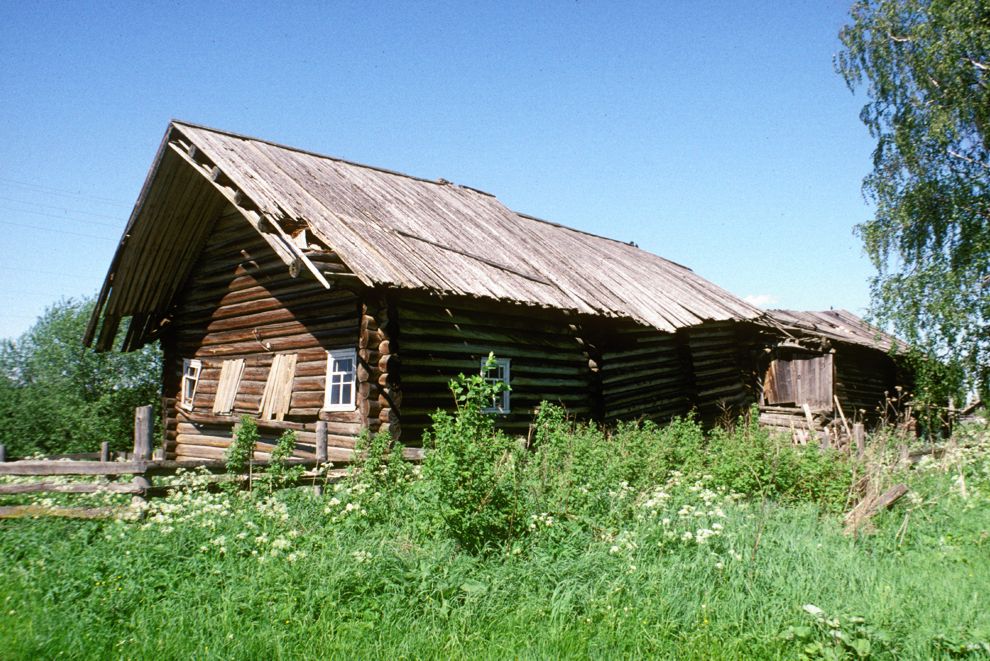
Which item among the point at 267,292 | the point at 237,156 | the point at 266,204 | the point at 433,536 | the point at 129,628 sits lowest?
the point at 129,628

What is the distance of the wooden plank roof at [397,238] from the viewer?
10414 millimetres

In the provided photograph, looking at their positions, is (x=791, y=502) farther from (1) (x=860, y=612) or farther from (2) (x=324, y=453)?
(2) (x=324, y=453)

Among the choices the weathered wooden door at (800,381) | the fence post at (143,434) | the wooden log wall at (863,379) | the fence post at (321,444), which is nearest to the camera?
the fence post at (143,434)

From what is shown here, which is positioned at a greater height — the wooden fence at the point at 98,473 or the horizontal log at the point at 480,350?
the horizontal log at the point at 480,350

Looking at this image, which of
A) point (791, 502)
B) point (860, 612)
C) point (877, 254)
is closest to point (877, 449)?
point (791, 502)

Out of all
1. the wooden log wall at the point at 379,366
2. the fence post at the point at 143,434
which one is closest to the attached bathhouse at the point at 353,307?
the wooden log wall at the point at 379,366

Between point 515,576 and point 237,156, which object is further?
point 237,156

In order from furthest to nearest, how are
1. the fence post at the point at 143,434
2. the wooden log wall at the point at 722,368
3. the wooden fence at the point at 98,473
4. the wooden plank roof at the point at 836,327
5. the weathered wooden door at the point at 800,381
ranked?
the wooden plank roof at the point at 836,327, the wooden log wall at the point at 722,368, the weathered wooden door at the point at 800,381, the fence post at the point at 143,434, the wooden fence at the point at 98,473

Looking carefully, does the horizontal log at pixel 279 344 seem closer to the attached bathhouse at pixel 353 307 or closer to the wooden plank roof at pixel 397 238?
the attached bathhouse at pixel 353 307

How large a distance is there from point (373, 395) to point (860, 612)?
276 inches

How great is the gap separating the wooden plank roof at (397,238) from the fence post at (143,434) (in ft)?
9.35

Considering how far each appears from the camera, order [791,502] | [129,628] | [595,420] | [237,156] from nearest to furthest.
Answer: [129,628], [791,502], [237,156], [595,420]

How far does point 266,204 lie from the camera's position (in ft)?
34.2

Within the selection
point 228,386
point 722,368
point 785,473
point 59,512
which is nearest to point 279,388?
point 228,386
